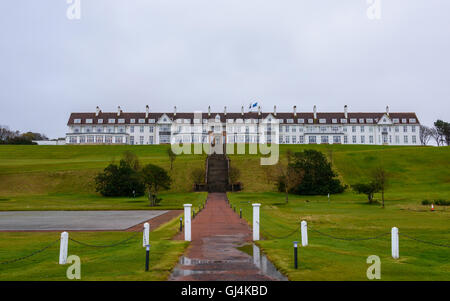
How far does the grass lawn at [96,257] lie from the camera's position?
982cm

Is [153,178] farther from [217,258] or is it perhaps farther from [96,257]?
[217,258]

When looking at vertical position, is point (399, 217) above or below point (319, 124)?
below

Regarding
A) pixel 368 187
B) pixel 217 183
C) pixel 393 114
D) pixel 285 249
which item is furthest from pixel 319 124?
pixel 285 249

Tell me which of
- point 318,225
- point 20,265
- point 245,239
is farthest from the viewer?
point 318,225

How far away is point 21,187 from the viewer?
52406mm

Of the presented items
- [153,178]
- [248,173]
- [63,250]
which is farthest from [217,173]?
[63,250]

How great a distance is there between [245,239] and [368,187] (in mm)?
25519

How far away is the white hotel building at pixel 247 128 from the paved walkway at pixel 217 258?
84.7 metres

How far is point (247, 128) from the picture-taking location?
342 feet

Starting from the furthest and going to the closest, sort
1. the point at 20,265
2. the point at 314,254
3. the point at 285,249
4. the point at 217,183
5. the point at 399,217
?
1. the point at 217,183
2. the point at 399,217
3. the point at 285,249
4. the point at 314,254
5. the point at 20,265

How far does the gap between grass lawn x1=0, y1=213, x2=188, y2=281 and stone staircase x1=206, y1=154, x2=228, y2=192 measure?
3579cm

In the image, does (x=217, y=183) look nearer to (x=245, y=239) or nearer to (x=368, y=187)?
(x=368, y=187)

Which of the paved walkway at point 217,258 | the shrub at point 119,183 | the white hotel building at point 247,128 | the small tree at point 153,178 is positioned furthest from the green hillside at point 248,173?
the white hotel building at point 247,128

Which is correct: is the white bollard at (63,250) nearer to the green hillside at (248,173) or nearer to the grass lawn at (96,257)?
the grass lawn at (96,257)
